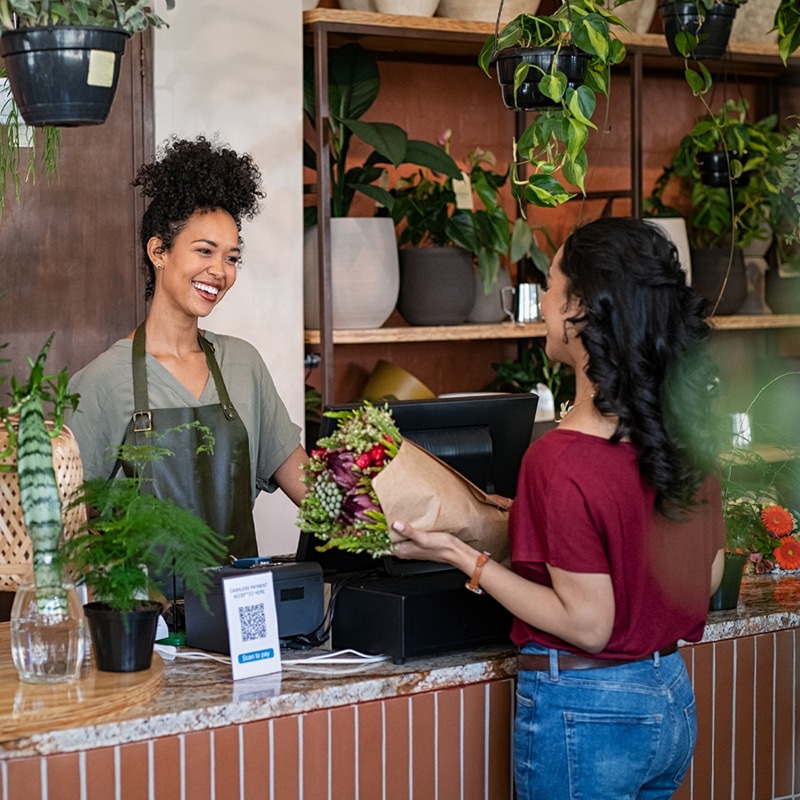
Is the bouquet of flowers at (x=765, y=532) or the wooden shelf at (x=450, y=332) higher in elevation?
the wooden shelf at (x=450, y=332)

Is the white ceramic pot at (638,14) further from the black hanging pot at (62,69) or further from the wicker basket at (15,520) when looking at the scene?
the wicker basket at (15,520)

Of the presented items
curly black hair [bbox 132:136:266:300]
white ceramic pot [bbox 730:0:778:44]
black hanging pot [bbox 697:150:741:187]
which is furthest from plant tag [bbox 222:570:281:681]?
white ceramic pot [bbox 730:0:778:44]

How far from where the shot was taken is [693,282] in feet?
14.0

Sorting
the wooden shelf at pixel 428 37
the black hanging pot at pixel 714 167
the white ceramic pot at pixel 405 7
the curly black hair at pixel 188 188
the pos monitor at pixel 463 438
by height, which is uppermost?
the white ceramic pot at pixel 405 7

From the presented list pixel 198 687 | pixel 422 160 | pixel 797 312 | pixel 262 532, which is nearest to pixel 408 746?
pixel 198 687

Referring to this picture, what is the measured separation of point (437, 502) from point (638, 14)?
105 inches

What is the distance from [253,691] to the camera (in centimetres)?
173

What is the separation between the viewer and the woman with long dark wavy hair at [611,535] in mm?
1672

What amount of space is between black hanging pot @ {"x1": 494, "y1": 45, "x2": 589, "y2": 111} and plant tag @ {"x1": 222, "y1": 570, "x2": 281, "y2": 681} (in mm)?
984

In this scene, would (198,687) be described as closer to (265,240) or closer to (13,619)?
(13,619)

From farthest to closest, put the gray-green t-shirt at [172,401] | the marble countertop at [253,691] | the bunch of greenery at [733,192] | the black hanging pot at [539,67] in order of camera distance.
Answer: the bunch of greenery at [733,192] < the gray-green t-shirt at [172,401] < the black hanging pot at [539,67] < the marble countertop at [253,691]

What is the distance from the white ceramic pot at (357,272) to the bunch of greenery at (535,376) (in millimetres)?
579

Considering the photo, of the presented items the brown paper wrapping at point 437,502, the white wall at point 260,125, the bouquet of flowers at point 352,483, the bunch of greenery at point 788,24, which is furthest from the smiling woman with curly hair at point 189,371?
the bunch of greenery at point 788,24

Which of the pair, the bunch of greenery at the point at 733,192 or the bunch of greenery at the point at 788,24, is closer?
the bunch of greenery at the point at 788,24
